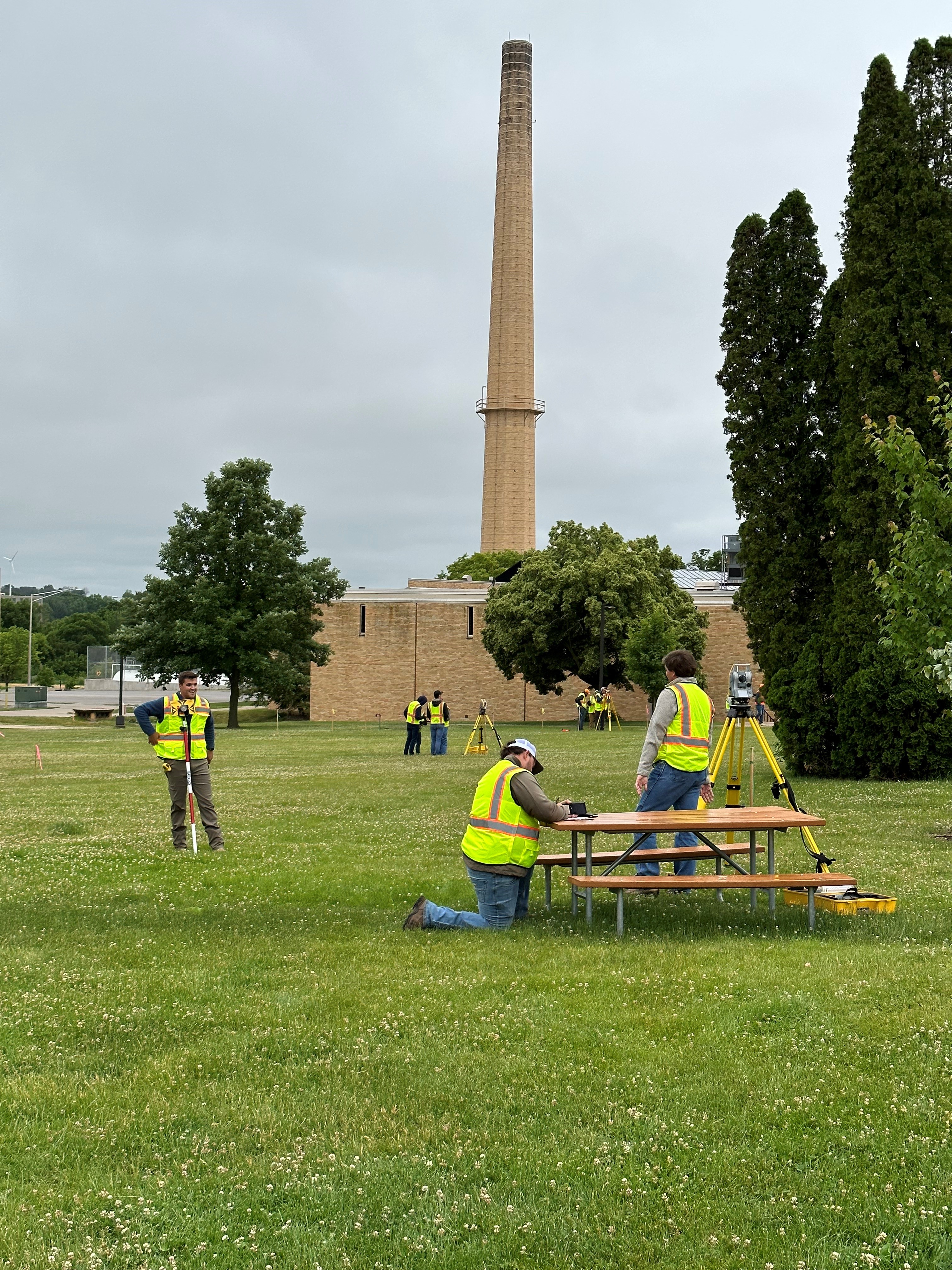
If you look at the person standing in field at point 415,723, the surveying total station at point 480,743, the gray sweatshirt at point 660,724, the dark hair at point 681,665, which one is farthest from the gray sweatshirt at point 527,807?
the person standing in field at point 415,723

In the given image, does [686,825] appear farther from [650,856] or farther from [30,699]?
[30,699]

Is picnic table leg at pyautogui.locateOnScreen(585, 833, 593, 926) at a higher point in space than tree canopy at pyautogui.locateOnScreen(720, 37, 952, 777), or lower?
lower

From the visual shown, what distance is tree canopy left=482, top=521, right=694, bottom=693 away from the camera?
5641cm

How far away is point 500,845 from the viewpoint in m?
9.17

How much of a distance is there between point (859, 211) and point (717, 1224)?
69.8ft

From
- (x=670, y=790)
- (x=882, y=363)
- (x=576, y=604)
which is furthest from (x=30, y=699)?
(x=670, y=790)

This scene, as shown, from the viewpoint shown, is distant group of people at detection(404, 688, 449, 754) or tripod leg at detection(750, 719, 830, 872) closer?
tripod leg at detection(750, 719, 830, 872)

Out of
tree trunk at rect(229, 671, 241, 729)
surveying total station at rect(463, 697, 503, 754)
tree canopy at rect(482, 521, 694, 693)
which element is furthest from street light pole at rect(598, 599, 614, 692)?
tree trunk at rect(229, 671, 241, 729)

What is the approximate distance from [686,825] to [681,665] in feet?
5.60

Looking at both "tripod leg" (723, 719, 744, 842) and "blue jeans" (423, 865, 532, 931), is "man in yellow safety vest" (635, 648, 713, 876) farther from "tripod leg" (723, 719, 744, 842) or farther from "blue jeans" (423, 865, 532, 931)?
"tripod leg" (723, 719, 744, 842)

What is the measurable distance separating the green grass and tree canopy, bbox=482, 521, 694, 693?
45101mm


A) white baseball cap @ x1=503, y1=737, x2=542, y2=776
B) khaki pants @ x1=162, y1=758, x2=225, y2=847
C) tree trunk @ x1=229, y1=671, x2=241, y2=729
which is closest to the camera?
white baseball cap @ x1=503, y1=737, x2=542, y2=776

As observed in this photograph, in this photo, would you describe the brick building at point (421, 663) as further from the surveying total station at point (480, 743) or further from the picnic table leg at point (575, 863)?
the picnic table leg at point (575, 863)

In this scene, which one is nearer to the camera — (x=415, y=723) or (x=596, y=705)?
(x=415, y=723)
